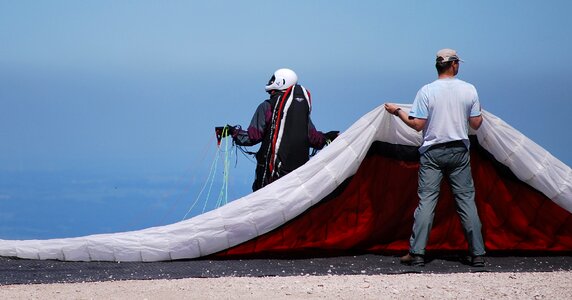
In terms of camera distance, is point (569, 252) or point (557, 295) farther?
point (569, 252)

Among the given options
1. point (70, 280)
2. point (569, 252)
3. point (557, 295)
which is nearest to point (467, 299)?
point (557, 295)

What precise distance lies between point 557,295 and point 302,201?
5.82ft

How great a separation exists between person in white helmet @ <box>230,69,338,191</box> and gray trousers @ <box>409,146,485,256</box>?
112 cm

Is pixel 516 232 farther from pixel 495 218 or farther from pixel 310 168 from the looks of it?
pixel 310 168

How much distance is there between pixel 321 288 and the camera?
7449 millimetres

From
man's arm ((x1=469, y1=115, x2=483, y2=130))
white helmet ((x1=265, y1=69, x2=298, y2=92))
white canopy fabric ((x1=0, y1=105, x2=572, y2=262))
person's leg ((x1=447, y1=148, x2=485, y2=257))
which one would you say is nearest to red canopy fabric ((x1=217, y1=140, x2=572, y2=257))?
white canopy fabric ((x1=0, y1=105, x2=572, y2=262))

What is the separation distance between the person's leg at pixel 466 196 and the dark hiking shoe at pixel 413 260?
0.31 m

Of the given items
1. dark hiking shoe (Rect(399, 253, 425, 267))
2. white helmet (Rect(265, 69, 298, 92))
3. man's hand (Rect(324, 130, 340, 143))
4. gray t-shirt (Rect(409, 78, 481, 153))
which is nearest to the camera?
gray t-shirt (Rect(409, 78, 481, 153))

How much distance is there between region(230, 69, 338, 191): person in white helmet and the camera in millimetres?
8867

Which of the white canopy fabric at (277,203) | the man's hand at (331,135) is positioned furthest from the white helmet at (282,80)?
the white canopy fabric at (277,203)

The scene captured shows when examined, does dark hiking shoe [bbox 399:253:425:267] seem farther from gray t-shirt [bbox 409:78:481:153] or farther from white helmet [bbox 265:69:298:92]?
white helmet [bbox 265:69:298:92]

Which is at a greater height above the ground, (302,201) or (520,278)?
(302,201)

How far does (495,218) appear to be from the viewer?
8734 millimetres

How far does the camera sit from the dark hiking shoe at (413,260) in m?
8.14
